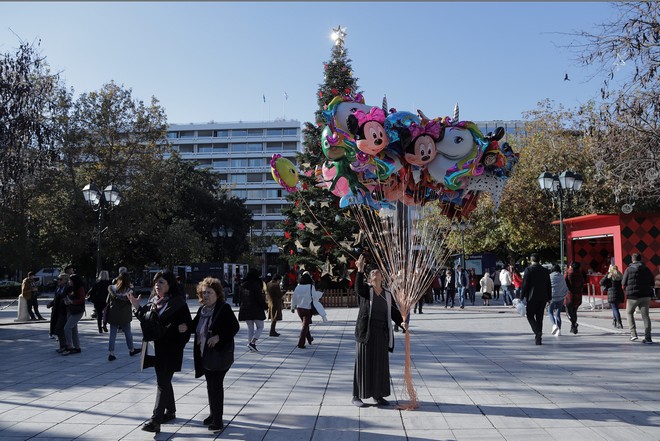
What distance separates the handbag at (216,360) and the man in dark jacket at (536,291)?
818cm

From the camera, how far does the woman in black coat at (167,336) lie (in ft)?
20.5

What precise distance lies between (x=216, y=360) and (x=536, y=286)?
8.36 m

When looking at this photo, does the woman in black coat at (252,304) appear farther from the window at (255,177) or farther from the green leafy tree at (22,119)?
the window at (255,177)

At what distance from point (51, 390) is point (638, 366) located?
941 cm

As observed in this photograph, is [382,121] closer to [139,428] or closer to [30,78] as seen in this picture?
[139,428]

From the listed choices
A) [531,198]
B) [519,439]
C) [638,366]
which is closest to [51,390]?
[519,439]

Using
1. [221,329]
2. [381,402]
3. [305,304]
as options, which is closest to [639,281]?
[305,304]

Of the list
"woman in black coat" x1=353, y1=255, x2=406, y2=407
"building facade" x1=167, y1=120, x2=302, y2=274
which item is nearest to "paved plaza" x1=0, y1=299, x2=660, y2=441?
"woman in black coat" x1=353, y1=255, x2=406, y2=407

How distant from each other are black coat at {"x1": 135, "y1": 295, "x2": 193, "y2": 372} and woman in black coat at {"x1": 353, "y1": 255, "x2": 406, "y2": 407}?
2.09m

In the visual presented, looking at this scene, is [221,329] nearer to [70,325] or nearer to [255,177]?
[70,325]

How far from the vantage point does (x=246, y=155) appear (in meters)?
91.2

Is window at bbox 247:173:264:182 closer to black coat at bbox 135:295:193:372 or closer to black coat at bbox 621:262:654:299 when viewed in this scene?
black coat at bbox 621:262:654:299

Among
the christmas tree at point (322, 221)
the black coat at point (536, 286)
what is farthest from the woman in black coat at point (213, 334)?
the christmas tree at point (322, 221)

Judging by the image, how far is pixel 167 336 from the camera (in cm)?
→ 630
